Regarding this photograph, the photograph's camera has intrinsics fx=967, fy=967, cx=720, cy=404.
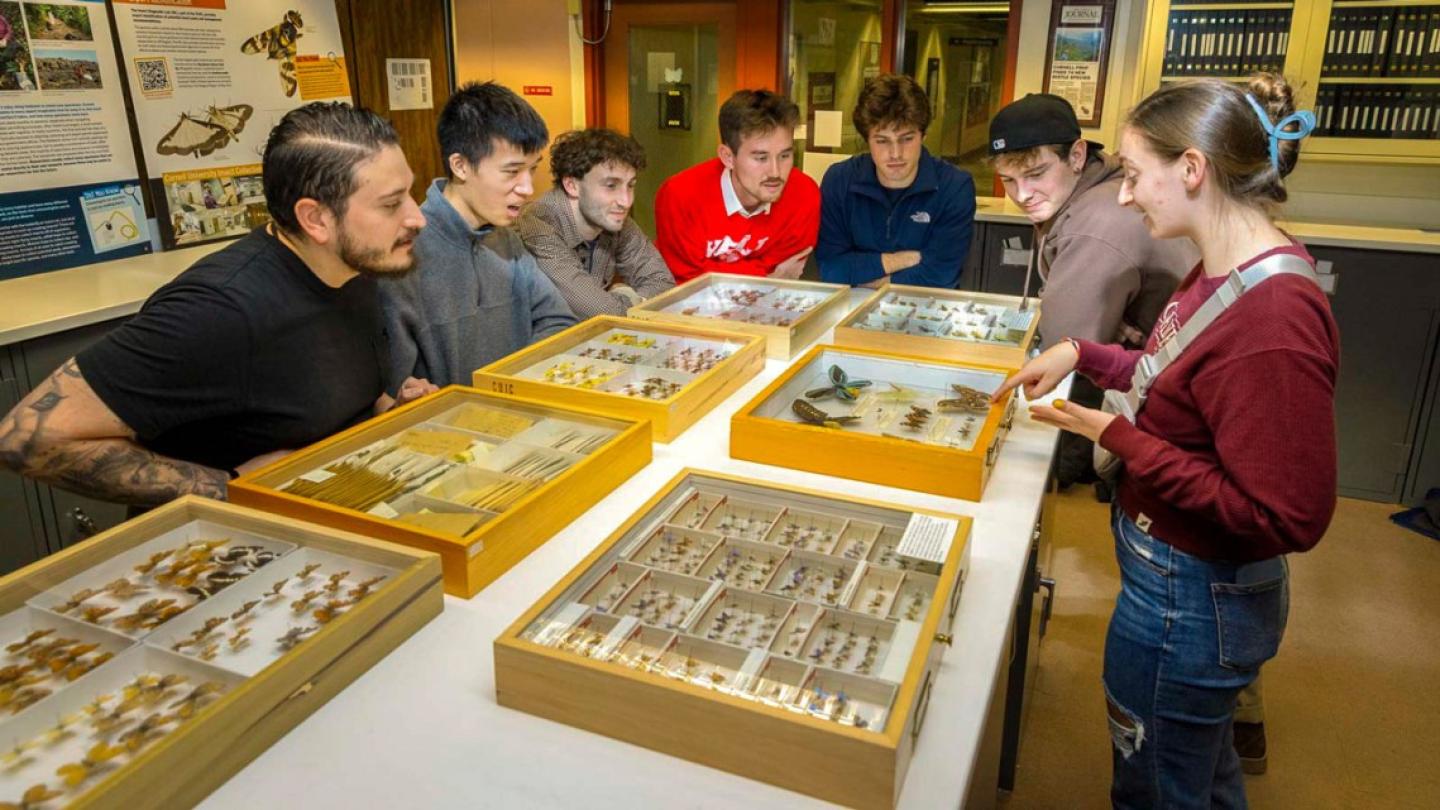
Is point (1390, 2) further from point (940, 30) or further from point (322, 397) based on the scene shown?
point (322, 397)

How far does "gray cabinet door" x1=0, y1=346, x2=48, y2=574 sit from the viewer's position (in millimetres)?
2775

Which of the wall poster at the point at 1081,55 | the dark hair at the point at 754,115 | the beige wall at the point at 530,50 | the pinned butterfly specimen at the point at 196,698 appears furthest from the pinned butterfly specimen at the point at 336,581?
the beige wall at the point at 530,50

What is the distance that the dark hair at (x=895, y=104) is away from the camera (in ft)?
11.1

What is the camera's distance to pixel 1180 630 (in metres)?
1.58

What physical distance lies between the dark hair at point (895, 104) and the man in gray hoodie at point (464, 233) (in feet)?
4.47

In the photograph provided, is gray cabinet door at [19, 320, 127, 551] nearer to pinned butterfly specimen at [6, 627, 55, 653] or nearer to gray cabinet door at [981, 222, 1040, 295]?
pinned butterfly specimen at [6, 627, 55, 653]

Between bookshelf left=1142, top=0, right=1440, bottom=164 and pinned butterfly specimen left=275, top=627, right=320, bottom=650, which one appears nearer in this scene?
pinned butterfly specimen left=275, top=627, right=320, bottom=650

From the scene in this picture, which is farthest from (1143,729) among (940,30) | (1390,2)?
(940,30)

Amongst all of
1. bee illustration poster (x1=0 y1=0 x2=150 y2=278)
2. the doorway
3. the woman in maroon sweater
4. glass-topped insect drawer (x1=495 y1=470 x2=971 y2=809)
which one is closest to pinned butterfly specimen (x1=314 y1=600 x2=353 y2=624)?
glass-topped insect drawer (x1=495 y1=470 x2=971 y2=809)

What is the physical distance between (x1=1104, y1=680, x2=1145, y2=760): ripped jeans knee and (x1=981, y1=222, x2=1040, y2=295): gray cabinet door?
332cm

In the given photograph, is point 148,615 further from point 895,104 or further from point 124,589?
point 895,104

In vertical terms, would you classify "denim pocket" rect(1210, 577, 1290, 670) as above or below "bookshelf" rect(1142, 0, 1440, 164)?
below

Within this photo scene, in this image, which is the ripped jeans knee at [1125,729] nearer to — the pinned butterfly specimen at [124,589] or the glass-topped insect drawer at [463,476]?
the glass-topped insect drawer at [463,476]

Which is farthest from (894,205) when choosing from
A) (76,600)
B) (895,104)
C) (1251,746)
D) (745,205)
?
(76,600)
